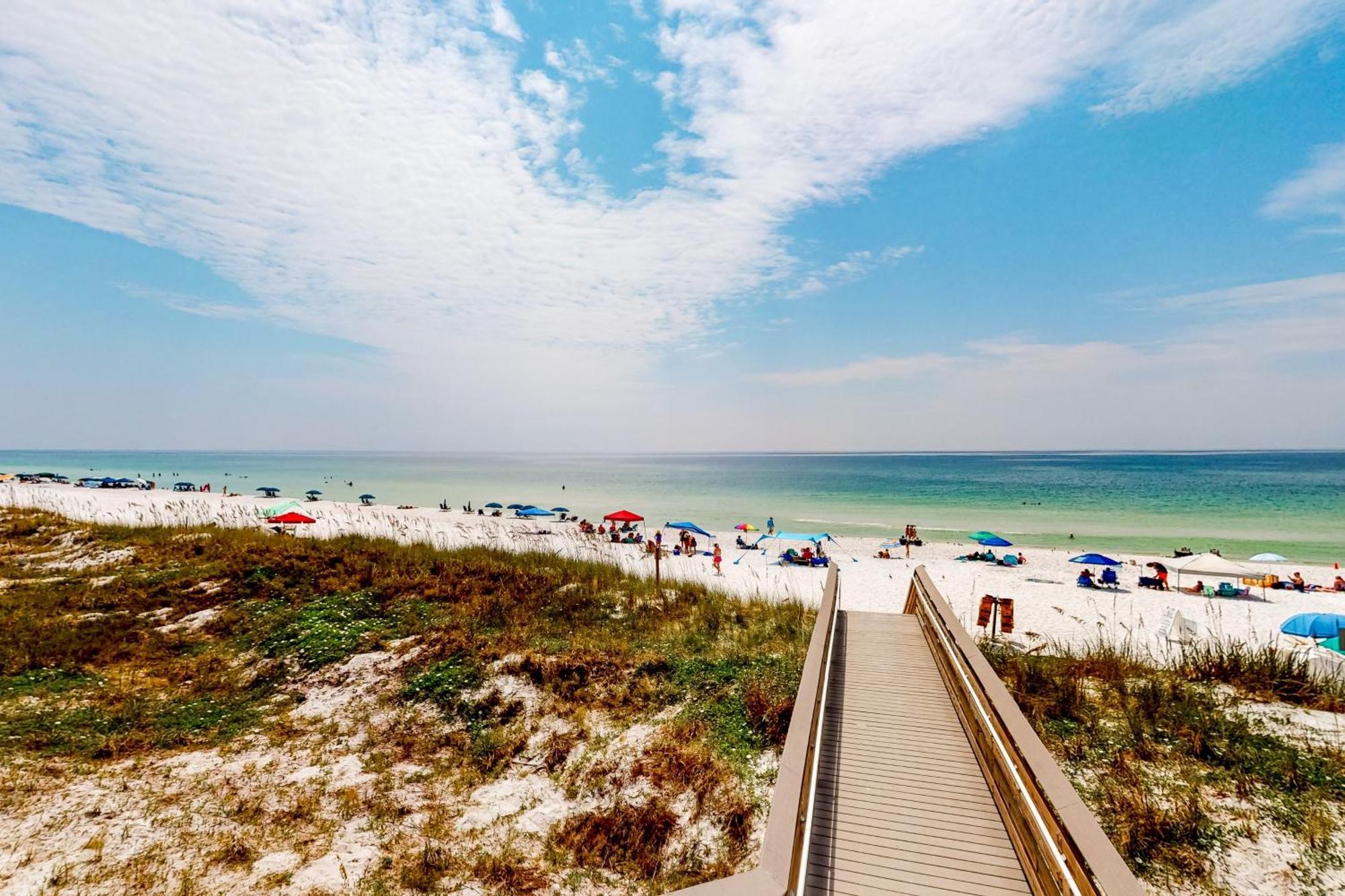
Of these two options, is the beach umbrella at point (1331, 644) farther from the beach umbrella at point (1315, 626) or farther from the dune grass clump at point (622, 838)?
the dune grass clump at point (622, 838)

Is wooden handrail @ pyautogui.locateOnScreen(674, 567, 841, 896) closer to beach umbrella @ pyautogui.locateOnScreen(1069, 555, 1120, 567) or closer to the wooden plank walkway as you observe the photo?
the wooden plank walkway

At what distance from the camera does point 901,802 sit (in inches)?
241

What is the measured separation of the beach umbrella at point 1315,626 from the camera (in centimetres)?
1487

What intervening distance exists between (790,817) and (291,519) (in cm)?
Answer: 3191

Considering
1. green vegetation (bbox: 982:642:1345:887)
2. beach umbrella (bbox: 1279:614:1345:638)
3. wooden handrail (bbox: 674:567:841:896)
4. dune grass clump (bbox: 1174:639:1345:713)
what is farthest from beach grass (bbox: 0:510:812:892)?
beach umbrella (bbox: 1279:614:1345:638)

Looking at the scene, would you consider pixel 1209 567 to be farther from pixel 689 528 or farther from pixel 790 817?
pixel 790 817

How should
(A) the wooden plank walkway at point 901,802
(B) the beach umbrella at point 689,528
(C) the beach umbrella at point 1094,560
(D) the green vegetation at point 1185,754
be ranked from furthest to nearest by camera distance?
(B) the beach umbrella at point 689,528
(C) the beach umbrella at point 1094,560
(D) the green vegetation at point 1185,754
(A) the wooden plank walkway at point 901,802

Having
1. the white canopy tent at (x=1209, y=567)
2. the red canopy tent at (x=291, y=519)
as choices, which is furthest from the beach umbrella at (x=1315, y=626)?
the red canopy tent at (x=291, y=519)

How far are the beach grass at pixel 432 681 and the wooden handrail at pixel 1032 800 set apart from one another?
308cm

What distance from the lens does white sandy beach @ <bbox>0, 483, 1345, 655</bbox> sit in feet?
62.5

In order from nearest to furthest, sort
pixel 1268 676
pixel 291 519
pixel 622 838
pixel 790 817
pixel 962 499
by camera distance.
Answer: pixel 790 817
pixel 622 838
pixel 1268 676
pixel 291 519
pixel 962 499

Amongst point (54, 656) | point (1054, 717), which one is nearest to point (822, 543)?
point (1054, 717)

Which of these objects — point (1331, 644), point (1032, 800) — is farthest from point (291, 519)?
point (1331, 644)

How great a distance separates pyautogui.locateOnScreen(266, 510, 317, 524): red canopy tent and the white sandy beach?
2.24 ft
